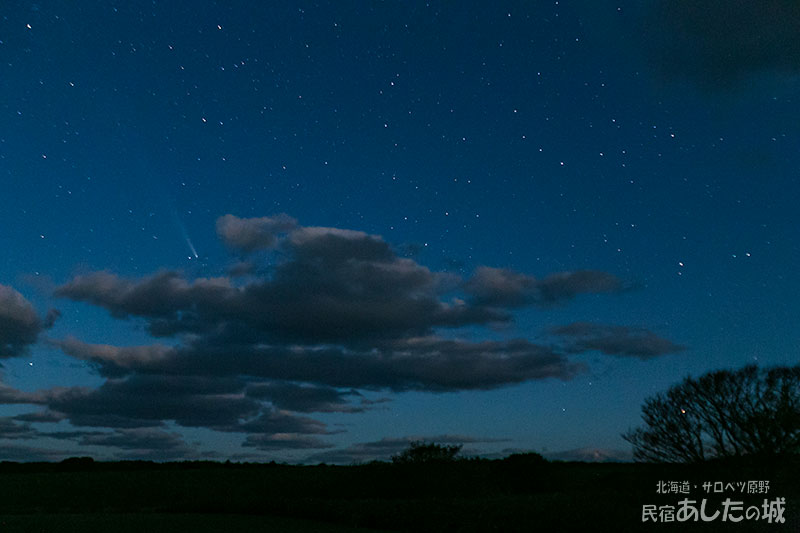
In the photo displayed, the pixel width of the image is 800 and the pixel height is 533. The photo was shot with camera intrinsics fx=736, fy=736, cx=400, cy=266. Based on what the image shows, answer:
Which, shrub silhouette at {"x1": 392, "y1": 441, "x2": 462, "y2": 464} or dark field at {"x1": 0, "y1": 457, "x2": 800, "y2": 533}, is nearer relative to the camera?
dark field at {"x1": 0, "y1": 457, "x2": 800, "y2": 533}

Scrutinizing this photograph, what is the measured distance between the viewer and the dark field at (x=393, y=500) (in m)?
22.9

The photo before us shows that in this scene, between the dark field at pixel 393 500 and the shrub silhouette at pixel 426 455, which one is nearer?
the dark field at pixel 393 500

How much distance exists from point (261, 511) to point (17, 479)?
39.6 meters

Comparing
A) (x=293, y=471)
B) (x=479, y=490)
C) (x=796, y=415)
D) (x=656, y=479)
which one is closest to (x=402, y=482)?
(x=479, y=490)

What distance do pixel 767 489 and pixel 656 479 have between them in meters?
5.27

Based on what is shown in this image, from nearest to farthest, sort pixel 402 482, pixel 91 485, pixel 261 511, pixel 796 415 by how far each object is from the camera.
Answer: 1. pixel 261 511
2. pixel 796 415
3. pixel 402 482
4. pixel 91 485

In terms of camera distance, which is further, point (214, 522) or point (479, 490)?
point (479, 490)

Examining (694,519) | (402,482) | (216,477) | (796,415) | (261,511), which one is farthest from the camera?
(216,477)

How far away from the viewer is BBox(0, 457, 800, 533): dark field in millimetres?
22859

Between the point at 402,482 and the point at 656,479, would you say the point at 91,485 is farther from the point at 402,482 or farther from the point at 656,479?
the point at 656,479

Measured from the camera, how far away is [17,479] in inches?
2293

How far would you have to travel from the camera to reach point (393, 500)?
111 feet

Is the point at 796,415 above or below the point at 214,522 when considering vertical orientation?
above

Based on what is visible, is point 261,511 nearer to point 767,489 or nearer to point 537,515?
point 537,515
